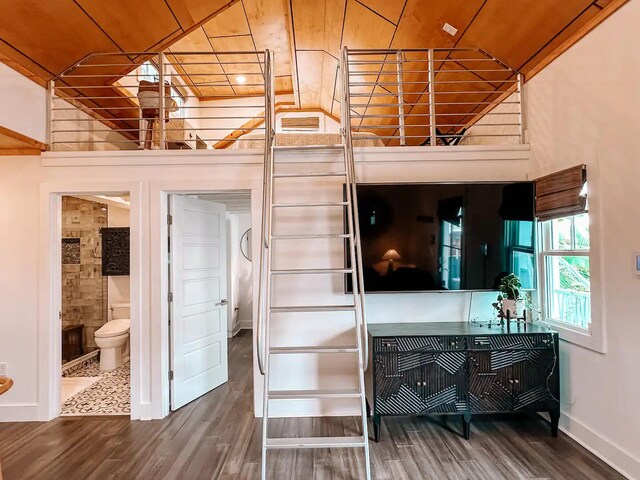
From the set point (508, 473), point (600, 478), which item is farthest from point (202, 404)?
point (600, 478)

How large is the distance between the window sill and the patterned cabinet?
0.48 ft

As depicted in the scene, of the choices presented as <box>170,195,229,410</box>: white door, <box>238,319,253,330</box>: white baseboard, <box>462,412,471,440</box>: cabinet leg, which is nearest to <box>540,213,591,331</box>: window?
<box>462,412,471,440</box>: cabinet leg

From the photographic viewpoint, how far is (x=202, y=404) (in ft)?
11.3

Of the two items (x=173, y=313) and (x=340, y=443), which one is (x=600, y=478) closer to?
(x=340, y=443)

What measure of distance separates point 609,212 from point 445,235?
1086 mm

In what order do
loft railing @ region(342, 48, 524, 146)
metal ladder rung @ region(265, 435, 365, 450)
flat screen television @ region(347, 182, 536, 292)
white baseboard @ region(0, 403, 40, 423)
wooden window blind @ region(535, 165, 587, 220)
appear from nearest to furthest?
metal ladder rung @ region(265, 435, 365, 450) → wooden window blind @ region(535, 165, 587, 220) → flat screen television @ region(347, 182, 536, 292) → white baseboard @ region(0, 403, 40, 423) → loft railing @ region(342, 48, 524, 146)

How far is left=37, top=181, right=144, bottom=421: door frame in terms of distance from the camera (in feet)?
10.3

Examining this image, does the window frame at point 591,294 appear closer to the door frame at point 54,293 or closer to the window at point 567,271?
the window at point 567,271

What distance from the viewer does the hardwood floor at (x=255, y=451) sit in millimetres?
2352

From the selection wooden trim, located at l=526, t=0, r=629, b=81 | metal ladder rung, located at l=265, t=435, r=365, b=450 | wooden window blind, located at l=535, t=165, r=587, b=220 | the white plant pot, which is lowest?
metal ladder rung, located at l=265, t=435, r=365, b=450

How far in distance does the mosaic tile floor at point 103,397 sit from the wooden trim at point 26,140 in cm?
244

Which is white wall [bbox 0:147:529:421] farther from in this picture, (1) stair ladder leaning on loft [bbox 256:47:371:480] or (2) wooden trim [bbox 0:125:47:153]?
(1) stair ladder leaning on loft [bbox 256:47:371:480]

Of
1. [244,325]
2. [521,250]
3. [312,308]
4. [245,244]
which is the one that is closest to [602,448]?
[521,250]

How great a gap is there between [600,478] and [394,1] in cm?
424
